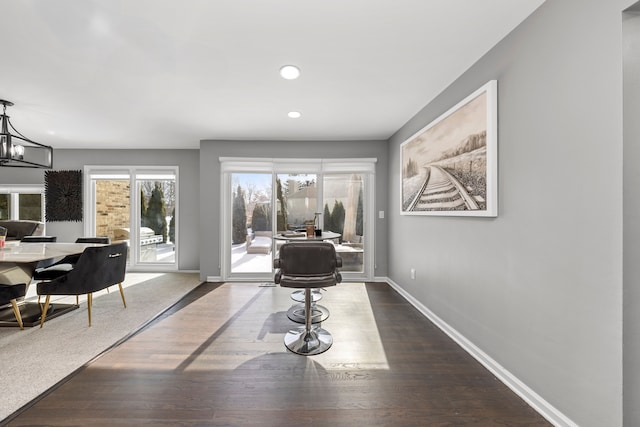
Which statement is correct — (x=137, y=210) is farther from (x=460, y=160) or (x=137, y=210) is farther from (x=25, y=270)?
(x=460, y=160)

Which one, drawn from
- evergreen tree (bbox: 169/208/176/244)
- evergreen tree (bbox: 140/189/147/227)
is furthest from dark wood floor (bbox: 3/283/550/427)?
evergreen tree (bbox: 140/189/147/227)

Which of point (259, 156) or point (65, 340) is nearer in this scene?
point (65, 340)

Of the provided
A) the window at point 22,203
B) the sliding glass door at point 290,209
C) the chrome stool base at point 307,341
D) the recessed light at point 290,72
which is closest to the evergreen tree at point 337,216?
the sliding glass door at point 290,209

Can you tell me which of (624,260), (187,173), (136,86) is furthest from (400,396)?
(187,173)

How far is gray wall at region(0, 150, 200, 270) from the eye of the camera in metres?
5.14

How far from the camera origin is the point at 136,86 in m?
2.56

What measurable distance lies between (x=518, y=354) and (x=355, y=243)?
2.96 m

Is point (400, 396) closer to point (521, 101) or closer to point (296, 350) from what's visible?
point (296, 350)

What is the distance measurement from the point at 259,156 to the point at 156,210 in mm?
2566

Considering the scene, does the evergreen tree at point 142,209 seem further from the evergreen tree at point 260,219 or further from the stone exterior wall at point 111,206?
the evergreen tree at point 260,219

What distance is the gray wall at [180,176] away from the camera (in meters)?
5.14

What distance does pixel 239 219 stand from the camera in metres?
4.54

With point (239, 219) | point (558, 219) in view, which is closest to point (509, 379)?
point (558, 219)

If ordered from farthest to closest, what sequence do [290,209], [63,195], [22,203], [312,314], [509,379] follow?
[22,203] < [63,195] < [290,209] < [312,314] < [509,379]
